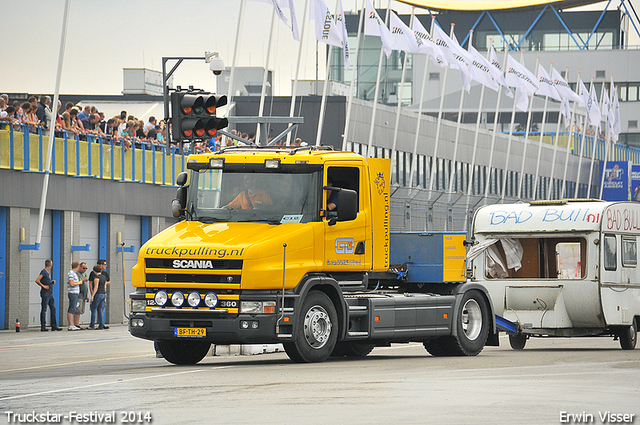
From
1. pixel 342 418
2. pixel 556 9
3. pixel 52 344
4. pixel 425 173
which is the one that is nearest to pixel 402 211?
pixel 52 344

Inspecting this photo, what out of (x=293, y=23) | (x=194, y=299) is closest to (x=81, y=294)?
A: (x=293, y=23)

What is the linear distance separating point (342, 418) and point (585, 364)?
25.4 feet

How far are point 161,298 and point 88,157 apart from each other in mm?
21236

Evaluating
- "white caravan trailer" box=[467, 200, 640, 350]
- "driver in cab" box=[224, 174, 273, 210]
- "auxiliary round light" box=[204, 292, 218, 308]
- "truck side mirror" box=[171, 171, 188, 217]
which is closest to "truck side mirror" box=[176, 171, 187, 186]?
"truck side mirror" box=[171, 171, 188, 217]

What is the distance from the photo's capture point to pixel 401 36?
44.3m

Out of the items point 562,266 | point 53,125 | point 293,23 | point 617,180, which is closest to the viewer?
point 562,266

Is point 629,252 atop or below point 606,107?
below

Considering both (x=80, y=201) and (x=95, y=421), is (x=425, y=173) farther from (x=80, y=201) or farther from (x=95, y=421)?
(x=95, y=421)

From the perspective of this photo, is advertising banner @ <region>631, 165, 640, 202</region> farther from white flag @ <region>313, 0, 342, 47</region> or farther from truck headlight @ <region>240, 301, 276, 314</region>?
truck headlight @ <region>240, 301, 276, 314</region>

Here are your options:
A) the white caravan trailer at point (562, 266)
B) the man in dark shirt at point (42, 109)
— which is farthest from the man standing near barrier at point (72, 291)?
the white caravan trailer at point (562, 266)

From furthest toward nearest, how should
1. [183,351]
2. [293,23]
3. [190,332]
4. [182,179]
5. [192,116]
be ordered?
[293,23] → [192,116] → [183,351] → [182,179] → [190,332]

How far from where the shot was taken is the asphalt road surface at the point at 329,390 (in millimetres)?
10516

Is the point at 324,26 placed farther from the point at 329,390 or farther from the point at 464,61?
the point at 329,390

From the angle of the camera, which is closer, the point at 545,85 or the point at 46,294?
the point at 46,294
